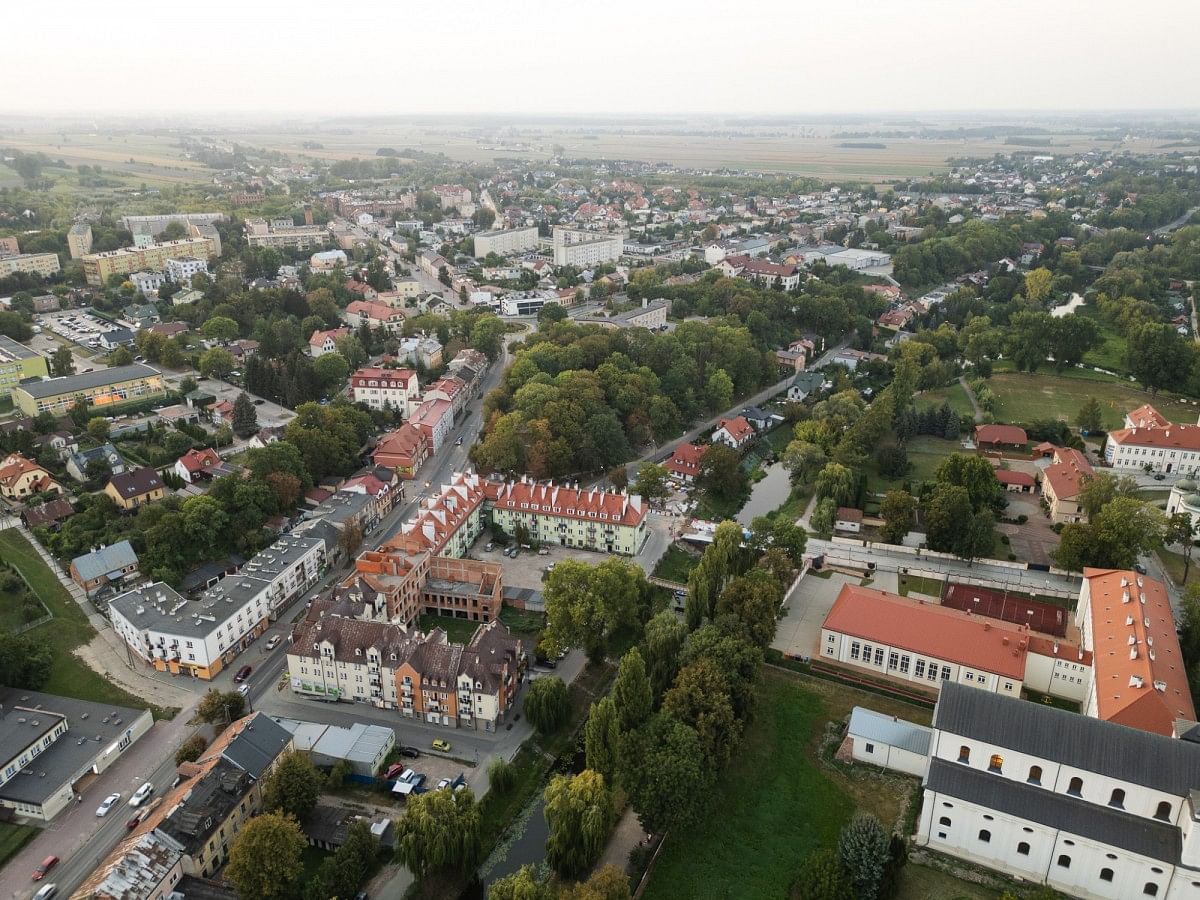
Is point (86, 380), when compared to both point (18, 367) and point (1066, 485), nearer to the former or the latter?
point (18, 367)

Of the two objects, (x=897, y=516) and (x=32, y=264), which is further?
(x=32, y=264)

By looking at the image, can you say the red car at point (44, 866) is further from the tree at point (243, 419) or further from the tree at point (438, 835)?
the tree at point (243, 419)

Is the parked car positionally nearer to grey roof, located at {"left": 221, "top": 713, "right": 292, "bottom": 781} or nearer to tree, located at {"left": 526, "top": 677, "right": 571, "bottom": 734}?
grey roof, located at {"left": 221, "top": 713, "right": 292, "bottom": 781}

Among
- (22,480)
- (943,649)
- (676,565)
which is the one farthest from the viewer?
(22,480)

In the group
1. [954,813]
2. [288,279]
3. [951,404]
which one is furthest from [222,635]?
[288,279]

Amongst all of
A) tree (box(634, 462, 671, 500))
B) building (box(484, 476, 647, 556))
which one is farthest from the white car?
tree (box(634, 462, 671, 500))

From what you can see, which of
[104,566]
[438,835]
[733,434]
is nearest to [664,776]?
[438,835]
